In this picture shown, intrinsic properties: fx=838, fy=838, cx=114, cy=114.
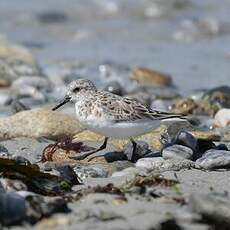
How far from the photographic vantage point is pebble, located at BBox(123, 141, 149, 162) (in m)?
6.32

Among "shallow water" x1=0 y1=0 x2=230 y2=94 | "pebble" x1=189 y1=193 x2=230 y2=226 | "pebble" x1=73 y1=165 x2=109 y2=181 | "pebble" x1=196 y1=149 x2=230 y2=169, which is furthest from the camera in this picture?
"shallow water" x1=0 y1=0 x2=230 y2=94

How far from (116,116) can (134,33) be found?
8844 mm

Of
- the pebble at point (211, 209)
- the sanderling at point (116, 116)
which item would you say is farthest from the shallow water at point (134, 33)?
the pebble at point (211, 209)

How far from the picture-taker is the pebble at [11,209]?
14.4ft

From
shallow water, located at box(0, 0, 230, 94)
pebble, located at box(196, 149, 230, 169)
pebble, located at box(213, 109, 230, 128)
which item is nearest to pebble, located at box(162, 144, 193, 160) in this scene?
pebble, located at box(196, 149, 230, 169)

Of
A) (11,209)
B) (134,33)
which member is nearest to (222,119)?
(11,209)

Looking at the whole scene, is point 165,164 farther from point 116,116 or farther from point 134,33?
point 134,33

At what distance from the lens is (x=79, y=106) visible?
255 inches

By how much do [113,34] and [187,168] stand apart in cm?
920

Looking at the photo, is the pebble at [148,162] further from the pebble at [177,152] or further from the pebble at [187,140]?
the pebble at [187,140]

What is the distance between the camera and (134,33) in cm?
1500

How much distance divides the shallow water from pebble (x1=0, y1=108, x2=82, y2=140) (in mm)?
3570

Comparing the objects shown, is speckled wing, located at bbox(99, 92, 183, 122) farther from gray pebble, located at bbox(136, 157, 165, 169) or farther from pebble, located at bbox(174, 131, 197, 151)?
gray pebble, located at bbox(136, 157, 165, 169)

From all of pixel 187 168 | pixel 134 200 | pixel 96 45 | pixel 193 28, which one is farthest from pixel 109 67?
pixel 134 200
